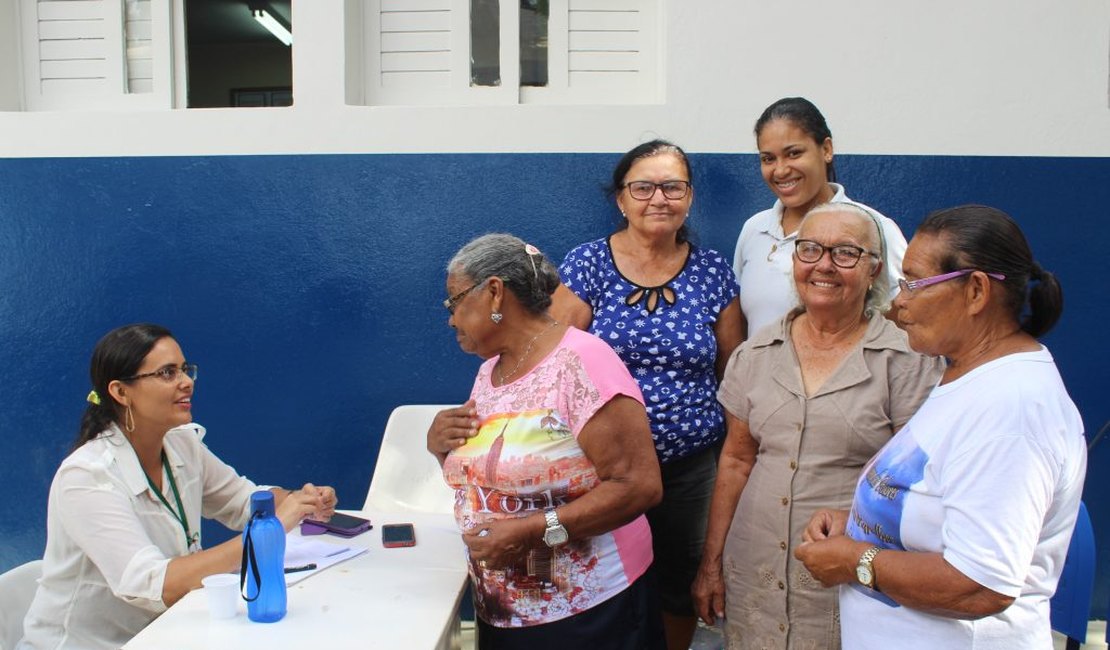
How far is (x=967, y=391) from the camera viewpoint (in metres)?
1.48

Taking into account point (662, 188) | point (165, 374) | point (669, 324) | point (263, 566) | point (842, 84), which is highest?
point (842, 84)

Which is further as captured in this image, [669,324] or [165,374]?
[669,324]

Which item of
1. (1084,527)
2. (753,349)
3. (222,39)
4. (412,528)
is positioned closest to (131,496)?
(412,528)

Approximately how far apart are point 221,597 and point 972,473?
Result: 1470 millimetres

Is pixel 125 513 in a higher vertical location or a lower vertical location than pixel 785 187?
lower

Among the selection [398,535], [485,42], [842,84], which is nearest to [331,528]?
[398,535]

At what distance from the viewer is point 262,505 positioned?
1.87m

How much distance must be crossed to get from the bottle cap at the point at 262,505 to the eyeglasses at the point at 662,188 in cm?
131

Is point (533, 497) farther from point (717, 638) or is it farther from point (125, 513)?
point (717, 638)

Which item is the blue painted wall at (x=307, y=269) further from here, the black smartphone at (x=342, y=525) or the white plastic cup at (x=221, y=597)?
the white plastic cup at (x=221, y=597)

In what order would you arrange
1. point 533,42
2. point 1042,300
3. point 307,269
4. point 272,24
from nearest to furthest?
point 1042,300 → point 307,269 → point 533,42 → point 272,24

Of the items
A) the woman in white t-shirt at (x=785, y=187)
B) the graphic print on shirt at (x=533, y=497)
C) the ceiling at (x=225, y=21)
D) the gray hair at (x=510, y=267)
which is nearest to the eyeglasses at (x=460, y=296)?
the gray hair at (x=510, y=267)

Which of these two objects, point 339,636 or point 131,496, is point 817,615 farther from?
point 131,496

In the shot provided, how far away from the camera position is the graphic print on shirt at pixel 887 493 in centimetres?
154
